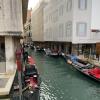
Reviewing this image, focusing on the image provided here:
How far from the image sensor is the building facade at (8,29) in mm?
12750

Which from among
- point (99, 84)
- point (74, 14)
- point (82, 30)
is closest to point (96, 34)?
point (82, 30)

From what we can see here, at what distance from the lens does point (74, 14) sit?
29.1 metres

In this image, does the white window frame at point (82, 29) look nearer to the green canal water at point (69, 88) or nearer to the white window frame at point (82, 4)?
the white window frame at point (82, 4)

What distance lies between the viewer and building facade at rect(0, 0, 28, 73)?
502 inches

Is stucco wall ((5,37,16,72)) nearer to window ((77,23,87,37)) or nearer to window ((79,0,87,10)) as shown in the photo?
window ((77,23,87,37))

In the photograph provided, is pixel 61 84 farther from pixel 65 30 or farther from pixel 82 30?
pixel 65 30

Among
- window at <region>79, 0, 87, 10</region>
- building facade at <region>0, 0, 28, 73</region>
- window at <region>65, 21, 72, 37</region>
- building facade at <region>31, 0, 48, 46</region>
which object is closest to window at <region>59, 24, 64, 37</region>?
window at <region>65, 21, 72, 37</region>

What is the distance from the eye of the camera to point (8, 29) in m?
12.8

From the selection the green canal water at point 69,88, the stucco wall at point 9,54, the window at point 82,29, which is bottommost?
the green canal water at point 69,88

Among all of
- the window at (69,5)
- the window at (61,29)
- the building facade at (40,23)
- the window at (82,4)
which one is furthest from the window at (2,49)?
the building facade at (40,23)

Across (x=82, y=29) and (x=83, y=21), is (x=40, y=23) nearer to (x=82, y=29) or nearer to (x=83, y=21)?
(x=83, y=21)

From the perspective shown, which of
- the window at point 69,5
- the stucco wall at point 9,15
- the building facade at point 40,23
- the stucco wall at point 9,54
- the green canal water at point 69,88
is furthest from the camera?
the building facade at point 40,23

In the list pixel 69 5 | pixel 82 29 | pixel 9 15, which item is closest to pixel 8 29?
pixel 9 15

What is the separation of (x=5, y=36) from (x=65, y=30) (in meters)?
20.1
